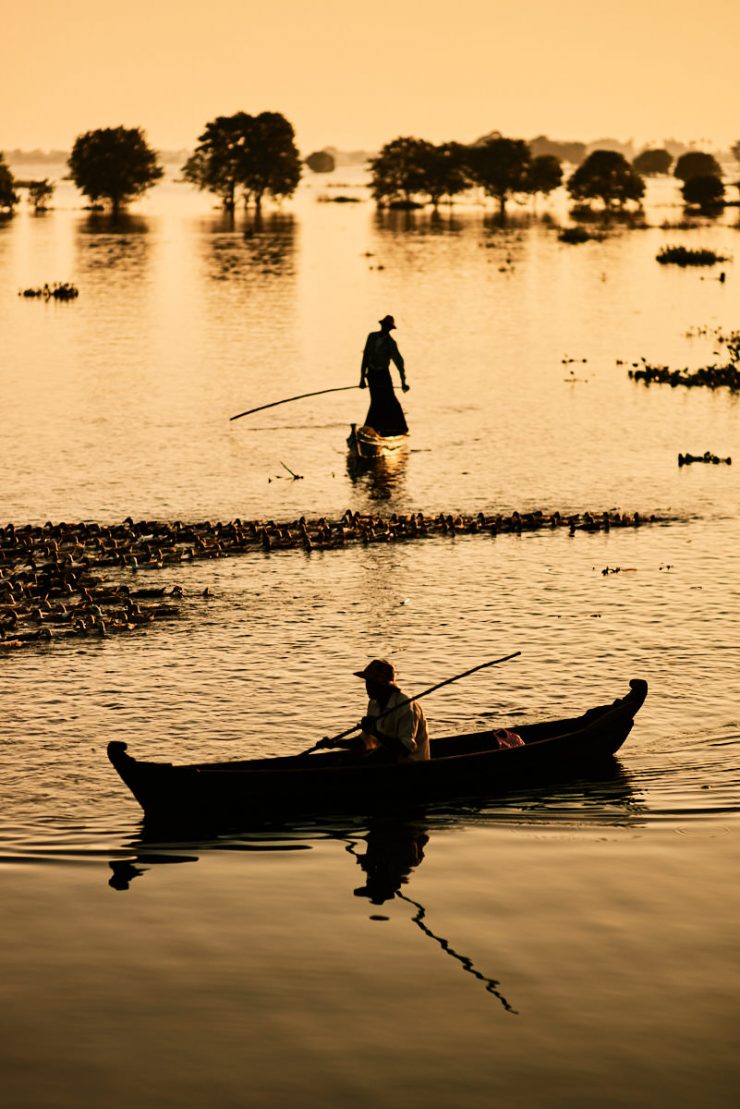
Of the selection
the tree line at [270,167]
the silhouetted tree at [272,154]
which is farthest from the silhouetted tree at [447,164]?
the silhouetted tree at [272,154]

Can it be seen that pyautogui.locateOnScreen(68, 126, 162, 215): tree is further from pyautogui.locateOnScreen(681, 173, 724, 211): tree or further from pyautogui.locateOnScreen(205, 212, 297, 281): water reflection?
pyautogui.locateOnScreen(681, 173, 724, 211): tree

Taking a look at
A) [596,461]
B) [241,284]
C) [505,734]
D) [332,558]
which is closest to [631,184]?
[241,284]

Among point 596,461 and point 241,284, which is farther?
point 241,284

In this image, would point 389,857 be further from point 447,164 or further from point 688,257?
point 447,164

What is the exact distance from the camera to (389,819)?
55.6ft

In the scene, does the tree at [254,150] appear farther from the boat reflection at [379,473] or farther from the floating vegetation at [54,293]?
the boat reflection at [379,473]

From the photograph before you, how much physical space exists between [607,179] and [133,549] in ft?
550

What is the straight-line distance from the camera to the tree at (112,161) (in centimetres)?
17662

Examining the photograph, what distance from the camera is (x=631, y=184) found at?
185375mm

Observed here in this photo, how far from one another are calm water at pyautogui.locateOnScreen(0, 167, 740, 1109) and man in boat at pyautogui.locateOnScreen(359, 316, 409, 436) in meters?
1.14

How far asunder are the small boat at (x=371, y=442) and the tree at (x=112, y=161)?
145 metres

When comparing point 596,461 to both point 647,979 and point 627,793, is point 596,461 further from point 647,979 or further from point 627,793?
point 647,979

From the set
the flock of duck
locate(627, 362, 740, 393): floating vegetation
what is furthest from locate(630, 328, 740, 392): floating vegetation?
the flock of duck

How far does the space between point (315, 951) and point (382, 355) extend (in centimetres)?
2542
